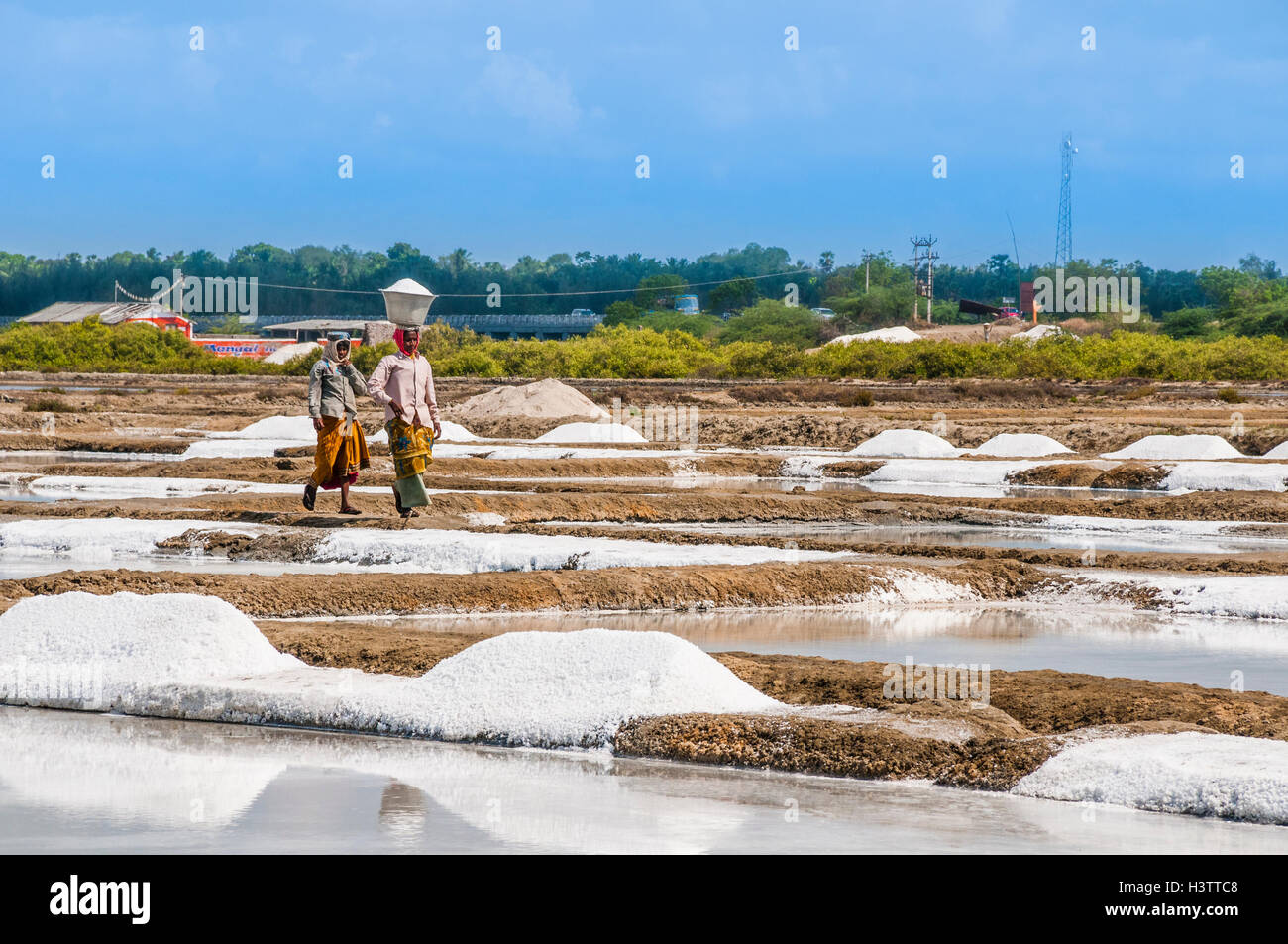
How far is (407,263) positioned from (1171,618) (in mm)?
139971

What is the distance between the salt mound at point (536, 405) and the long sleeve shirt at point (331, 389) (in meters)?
23.3

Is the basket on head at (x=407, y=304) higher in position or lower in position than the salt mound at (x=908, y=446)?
higher

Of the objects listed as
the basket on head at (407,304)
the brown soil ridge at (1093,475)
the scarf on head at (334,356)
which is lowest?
the brown soil ridge at (1093,475)

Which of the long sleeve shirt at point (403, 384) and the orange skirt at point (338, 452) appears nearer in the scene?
the long sleeve shirt at point (403, 384)

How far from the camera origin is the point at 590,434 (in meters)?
32.9

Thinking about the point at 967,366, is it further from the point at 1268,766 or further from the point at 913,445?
the point at 1268,766

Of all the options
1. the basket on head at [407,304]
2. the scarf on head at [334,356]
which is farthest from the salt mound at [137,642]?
the scarf on head at [334,356]

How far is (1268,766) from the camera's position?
557 cm

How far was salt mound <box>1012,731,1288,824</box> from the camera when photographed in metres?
5.42

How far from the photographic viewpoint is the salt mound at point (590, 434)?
32656mm

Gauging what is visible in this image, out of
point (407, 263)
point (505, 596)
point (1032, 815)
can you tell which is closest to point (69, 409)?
point (505, 596)

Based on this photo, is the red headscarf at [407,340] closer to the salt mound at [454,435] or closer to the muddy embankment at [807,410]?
the salt mound at [454,435]

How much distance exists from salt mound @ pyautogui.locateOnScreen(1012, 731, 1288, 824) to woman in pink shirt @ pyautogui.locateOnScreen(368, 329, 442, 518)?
26.7 ft

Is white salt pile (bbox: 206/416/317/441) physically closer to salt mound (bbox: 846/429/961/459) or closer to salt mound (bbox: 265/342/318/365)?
salt mound (bbox: 846/429/961/459)
